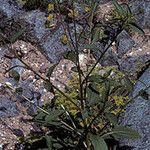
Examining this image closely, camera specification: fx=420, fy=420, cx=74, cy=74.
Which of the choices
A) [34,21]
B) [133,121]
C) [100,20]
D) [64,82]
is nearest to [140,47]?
[100,20]

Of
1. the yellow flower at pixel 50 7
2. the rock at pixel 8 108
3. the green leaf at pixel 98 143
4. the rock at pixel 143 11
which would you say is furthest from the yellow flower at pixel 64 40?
the green leaf at pixel 98 143

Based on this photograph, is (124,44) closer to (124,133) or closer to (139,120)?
(139,120)

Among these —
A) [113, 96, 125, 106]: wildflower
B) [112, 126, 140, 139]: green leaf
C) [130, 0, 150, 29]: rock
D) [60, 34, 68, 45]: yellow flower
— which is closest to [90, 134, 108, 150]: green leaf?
[112, 126, 140, 139]: green leaf

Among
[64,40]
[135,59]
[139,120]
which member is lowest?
[139,120]

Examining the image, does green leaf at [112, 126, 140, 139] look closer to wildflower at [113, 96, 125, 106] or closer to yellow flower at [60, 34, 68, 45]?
wildflower at [113, 96, 125, 106]

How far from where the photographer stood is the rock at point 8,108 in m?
5.48

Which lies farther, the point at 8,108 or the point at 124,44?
the point at 124,44

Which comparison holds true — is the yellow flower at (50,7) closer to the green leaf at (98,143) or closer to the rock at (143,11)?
the rock at (143,11)

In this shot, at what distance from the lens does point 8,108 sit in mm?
5551

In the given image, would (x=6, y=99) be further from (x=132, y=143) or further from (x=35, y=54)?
(x=132, y=143)

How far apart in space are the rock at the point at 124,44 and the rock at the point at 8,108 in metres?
1.89

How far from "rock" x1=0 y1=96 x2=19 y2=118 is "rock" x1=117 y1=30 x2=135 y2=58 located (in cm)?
189

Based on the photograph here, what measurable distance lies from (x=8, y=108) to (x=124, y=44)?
7.15ft

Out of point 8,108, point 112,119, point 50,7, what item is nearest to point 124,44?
point 50,7
